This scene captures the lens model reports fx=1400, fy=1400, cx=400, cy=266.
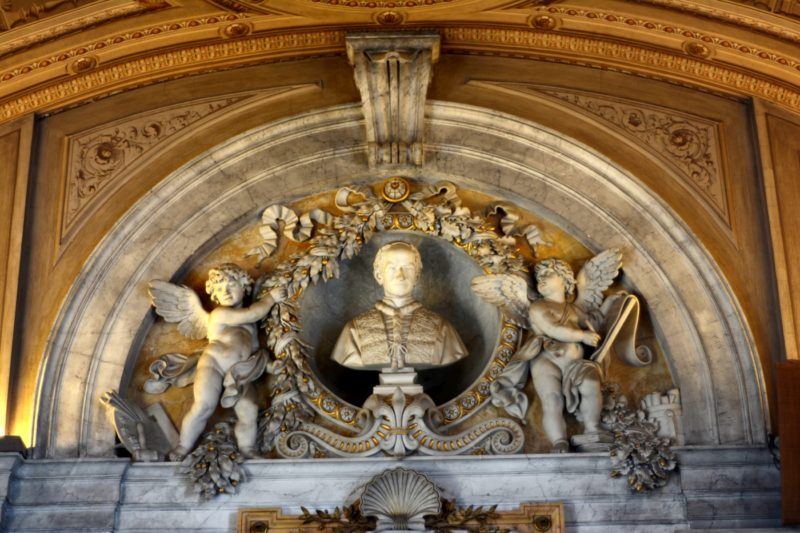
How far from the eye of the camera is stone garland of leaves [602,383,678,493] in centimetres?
820

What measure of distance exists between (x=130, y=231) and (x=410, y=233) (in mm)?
1818

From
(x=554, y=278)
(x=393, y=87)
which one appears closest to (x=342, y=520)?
(x=554, y=278)

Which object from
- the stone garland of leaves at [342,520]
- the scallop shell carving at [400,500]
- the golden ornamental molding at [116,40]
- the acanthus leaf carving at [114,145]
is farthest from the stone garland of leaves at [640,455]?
the golden ornamental molding at [116,40]

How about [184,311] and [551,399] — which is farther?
[184,311]

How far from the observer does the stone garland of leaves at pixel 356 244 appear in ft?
28.9

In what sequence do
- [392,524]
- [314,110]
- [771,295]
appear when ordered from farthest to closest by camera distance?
[314,110]
[771,295]
[392,524]

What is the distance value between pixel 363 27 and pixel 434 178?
1.11m

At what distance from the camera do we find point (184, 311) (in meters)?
8.89

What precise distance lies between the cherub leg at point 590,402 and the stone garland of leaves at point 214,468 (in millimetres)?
2081

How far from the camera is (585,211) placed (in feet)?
30.0

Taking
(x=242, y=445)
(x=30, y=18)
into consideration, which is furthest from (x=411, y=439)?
(x=30, y=18)

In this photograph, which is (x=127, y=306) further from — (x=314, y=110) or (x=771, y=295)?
(x=771, y=295)

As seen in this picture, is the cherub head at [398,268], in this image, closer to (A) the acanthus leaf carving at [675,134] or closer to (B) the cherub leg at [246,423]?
(B) the cherub leg at [246,423]

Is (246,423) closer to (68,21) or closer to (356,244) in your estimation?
(356,244)
